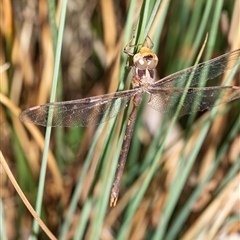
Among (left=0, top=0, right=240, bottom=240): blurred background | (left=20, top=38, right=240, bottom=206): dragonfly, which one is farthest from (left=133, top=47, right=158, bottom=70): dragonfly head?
(left=0, top=0, right=240, bottom=240): blurred background

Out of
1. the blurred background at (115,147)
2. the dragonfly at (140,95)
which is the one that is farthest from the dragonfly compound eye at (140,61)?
the blurred background at (115,147)

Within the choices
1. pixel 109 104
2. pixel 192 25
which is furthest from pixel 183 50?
pixel 109 104

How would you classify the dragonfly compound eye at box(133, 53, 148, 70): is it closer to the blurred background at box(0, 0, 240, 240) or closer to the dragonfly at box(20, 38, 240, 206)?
the dragonfly at box(20, 38, 240, 206)

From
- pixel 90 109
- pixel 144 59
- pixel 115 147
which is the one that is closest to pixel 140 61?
pixel 144 59

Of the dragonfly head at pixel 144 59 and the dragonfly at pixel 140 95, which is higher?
the dragonfly head at pixel 144 59

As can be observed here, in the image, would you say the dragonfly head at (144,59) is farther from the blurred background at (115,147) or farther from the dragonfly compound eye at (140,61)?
the blurred background at (115,147)

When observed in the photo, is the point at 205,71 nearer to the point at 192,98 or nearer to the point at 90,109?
the point at 192,98
